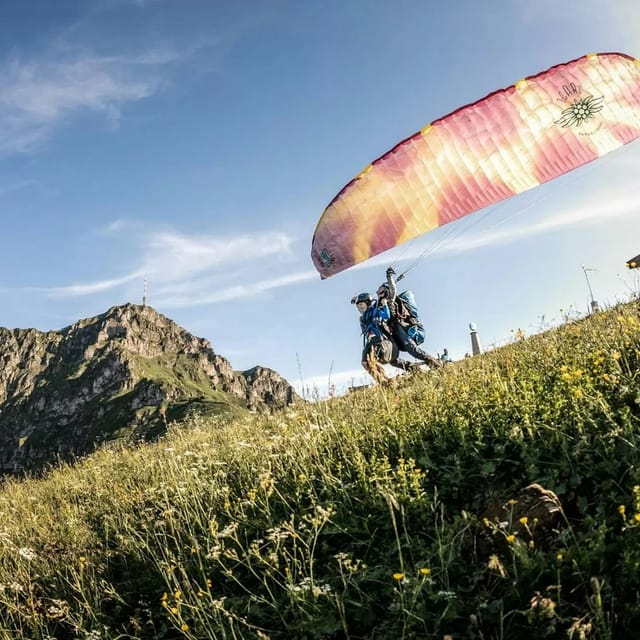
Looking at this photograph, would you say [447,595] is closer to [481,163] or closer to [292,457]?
[292,457]

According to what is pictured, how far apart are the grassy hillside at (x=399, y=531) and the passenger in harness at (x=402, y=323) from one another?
471cm

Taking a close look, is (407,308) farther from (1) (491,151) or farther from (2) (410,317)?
(1) (491,151)

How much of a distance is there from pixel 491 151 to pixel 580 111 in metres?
1.86

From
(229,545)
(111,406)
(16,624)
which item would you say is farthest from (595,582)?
(111,406)

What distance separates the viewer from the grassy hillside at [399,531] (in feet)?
9.76

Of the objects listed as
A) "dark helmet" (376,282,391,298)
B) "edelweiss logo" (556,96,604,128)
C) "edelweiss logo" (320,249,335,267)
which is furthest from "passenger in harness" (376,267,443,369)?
"edelweiss logo" (556,96,604,128)

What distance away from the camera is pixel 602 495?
3.45m

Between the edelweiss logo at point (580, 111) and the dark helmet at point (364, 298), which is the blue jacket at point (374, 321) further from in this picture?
the edelweiss logo at point (580, 111)

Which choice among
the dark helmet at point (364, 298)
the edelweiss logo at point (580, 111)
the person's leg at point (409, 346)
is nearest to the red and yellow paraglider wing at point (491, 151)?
the edelweiss logo at point (580, 111)

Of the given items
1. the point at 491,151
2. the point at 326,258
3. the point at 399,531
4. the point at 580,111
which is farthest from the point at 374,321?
the point at 399,531

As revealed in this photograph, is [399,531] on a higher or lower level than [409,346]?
lower

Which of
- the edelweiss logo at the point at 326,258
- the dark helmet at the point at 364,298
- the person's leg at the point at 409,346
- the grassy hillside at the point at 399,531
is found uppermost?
the edelweiss logo at the point at 326,258

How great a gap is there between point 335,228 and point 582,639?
9.39m

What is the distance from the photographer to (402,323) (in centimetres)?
1186
